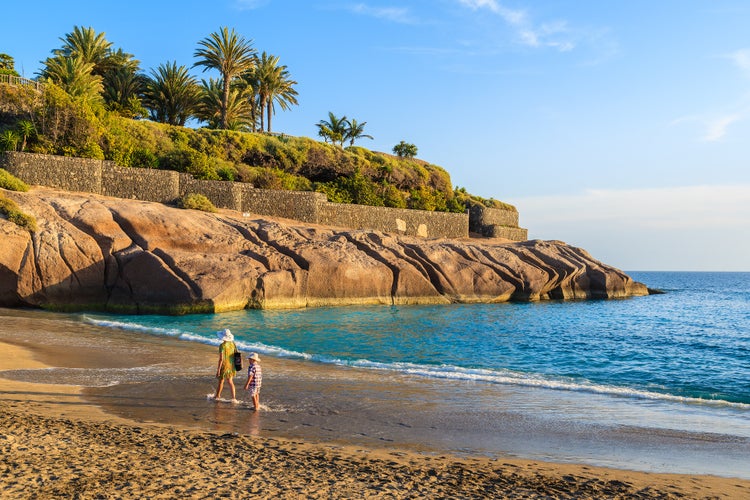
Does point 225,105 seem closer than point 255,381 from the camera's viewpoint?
No

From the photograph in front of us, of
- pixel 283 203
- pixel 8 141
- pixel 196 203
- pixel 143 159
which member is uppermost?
pixel 143 159

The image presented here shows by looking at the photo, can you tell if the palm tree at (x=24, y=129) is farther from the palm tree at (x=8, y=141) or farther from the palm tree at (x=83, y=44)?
the palm tree at (x=83, y=44)

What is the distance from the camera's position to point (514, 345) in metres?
21.9

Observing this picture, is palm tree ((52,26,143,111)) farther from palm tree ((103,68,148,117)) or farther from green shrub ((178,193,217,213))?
green shrub ((178,193,217,213))

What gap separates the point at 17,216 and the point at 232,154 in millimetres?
26142

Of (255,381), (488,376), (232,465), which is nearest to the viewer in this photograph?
(232,465)

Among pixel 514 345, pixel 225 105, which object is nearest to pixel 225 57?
pixel 225 105

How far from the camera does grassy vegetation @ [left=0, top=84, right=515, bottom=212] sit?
38562mm

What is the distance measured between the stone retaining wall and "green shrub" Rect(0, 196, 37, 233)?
7.84 meters

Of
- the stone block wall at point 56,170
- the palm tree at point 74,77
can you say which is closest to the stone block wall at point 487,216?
the palm tree at point 74,77

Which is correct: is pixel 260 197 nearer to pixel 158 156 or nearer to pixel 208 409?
pixel 158 156

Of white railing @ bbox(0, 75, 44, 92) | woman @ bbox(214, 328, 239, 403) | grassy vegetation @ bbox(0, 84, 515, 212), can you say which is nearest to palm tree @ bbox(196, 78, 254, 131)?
grassy vegetation @ bbox(0, 84, 515, 212)

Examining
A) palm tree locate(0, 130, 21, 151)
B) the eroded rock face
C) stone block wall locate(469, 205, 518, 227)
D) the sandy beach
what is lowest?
the sandy beach

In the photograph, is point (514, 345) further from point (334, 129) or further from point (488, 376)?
point (334, 129)
